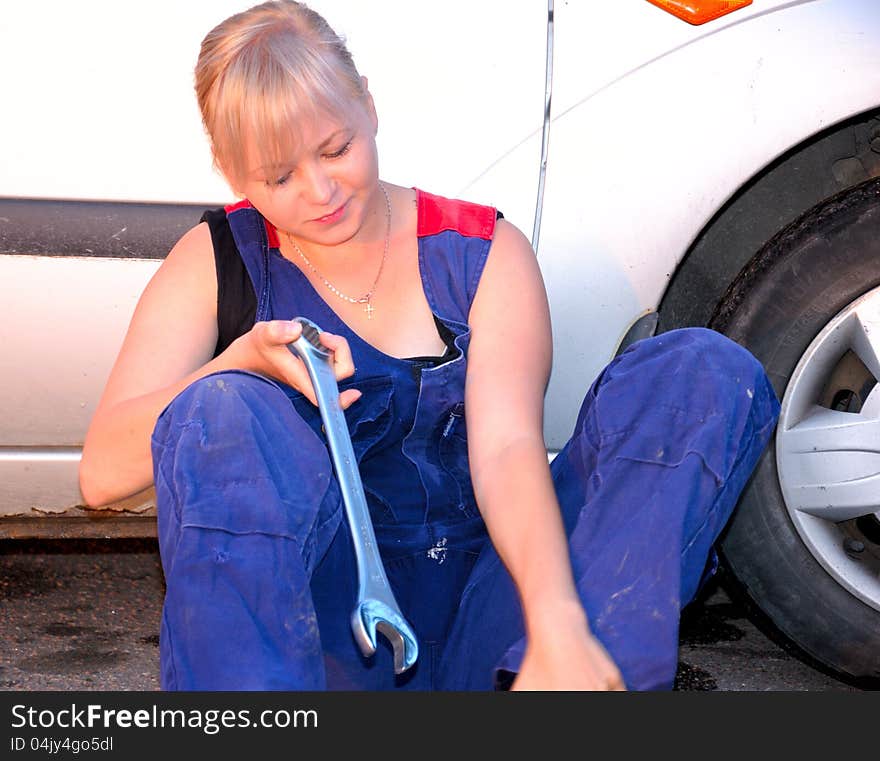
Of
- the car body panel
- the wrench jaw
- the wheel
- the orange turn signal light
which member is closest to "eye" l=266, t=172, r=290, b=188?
the car body panel

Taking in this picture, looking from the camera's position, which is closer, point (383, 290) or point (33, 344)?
point (383, 290)

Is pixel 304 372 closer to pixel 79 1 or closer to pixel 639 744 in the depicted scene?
pixel 639 744

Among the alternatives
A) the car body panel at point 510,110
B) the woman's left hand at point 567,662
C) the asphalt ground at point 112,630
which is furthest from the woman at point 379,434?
the asphalt ground at point 112,630

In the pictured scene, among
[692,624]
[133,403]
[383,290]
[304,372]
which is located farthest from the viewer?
[692,624]

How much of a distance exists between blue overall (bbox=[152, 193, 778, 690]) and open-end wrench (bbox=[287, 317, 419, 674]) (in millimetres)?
33

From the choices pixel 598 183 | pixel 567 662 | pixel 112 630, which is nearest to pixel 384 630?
pixel 567 662

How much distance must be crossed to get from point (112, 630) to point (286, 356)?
117cm

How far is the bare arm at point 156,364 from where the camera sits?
1.53 meters

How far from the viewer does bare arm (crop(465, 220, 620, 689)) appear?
4.23ft

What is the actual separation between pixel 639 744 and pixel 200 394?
0.60 m

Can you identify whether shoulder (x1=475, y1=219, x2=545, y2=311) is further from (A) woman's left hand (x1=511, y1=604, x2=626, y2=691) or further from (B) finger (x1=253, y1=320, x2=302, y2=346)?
(A) woman's left hand (x1=511, y1=604, x2=626, y2=691)

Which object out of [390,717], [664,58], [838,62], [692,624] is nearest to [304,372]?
[390,717]

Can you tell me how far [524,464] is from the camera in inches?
58.6

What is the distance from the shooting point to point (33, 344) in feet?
6.42
